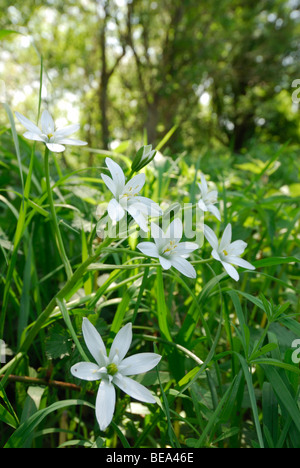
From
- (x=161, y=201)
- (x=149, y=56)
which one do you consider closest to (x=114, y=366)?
(x=161, y=201)

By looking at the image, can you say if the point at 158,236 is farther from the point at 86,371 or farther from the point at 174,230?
the point at 86,371

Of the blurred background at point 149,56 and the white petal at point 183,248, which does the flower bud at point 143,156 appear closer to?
the white petal at point 183,248

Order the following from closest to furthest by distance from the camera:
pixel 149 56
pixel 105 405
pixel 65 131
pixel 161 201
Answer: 1. pixel 105 405
2. pixel 65 131
3. pixel 161 201
4. pixel 149 56

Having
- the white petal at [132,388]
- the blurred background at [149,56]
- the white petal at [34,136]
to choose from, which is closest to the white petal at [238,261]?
the white petal at [132,388]

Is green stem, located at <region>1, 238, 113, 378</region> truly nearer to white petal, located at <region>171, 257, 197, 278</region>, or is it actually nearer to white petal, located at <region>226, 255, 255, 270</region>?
white petal, located at <region>171, 257, 197, 278</region>

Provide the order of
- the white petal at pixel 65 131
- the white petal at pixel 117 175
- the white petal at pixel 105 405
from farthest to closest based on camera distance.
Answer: the white petal at pixel 65 131 → the white petal at pixel 117 175 → the white petal at pixel 105 405

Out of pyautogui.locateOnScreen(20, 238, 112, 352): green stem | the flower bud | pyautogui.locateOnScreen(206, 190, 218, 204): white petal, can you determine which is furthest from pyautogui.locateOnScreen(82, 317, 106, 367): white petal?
pyautogui.locateOnScreen(206, 190, 218, 204): white petal
